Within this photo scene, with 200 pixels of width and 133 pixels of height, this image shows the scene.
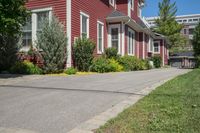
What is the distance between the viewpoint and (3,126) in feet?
18.9

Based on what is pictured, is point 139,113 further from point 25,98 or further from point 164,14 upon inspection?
point 164,14

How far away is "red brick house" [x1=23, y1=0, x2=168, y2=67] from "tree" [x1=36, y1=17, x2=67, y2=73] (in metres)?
1.13

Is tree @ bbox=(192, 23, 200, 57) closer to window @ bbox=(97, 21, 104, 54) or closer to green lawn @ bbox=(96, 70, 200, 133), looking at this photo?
window @ bbox=(97, 21, 104, 54)

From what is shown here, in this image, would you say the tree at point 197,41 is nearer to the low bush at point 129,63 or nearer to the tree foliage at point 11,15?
the low bush at point 129,63

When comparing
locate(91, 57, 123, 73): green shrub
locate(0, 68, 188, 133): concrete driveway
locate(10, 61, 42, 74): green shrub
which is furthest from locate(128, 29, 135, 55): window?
locate(0, 68, 188, 133): concrete driveway

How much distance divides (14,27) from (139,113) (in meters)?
8.47

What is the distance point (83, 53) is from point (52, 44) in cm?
226

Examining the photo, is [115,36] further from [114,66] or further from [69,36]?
[69,36]

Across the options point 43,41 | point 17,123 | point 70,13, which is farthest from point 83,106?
point 70,13

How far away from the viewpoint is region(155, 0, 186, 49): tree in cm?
5903

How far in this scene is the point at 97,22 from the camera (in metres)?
21.7

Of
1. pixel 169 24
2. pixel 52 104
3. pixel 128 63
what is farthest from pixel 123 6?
pixel 169 24

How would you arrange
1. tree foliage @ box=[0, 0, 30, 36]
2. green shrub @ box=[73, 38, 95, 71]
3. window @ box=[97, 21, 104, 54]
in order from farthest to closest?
window @ box=[97, 21, 104, 54], green shrub @ box=[73, 38, 95, 71], tree foliage @ box=[0, 0, 30, 36]

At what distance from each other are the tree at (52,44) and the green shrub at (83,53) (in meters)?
1.29
